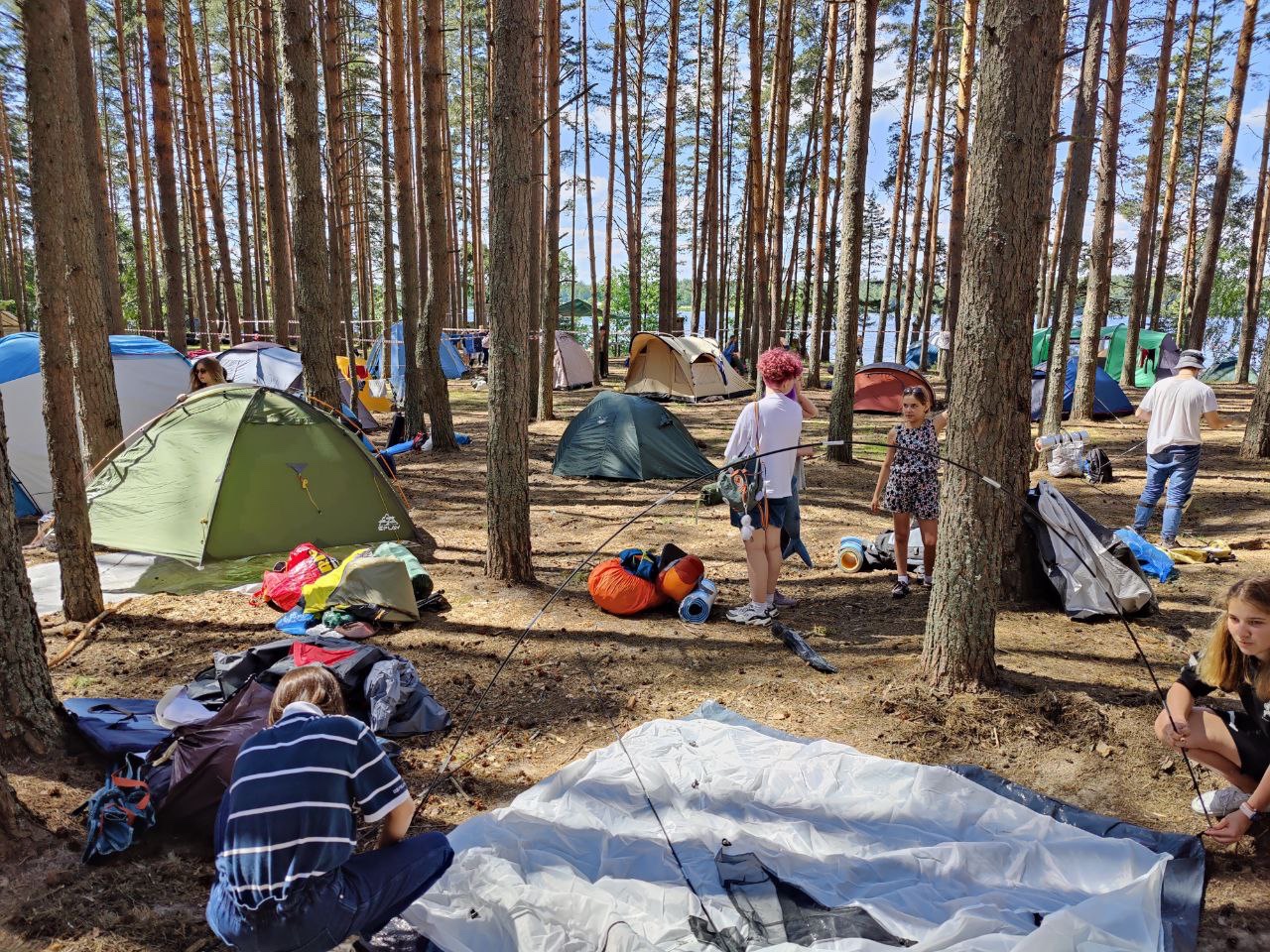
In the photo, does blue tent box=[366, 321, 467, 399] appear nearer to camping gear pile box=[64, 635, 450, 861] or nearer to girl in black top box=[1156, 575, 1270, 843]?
camping gear pile box=[64, 635, 450, 861]

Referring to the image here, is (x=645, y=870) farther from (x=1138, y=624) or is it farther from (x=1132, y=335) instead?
(x=1132, y=335)

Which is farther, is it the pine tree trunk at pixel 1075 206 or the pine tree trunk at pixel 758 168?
the pine tree trunk at pixel 758 168

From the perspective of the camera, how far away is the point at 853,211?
978 cm

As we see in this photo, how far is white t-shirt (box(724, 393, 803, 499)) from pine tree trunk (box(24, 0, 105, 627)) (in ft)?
12.6

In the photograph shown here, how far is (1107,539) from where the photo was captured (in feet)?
17.6

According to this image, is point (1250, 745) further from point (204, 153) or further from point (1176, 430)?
point (204, 153)

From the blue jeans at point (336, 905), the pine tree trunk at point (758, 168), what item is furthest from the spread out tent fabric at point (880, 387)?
the blue jeans at point (336, 905)

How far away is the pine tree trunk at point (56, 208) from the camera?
4.36m

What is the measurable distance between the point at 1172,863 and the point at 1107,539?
3029mm

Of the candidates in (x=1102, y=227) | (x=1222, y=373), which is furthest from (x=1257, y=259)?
(x=1102, y=227)

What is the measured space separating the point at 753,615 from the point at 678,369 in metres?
13.4

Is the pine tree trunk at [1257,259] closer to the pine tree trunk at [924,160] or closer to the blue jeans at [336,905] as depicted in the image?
the pine tree trunk at [924,160]

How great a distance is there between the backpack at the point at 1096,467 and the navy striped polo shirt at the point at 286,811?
30.8 feet

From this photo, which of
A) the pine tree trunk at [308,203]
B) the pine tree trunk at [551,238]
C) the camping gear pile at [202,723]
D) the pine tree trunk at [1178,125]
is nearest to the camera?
the camping gear pile at [202,723]
